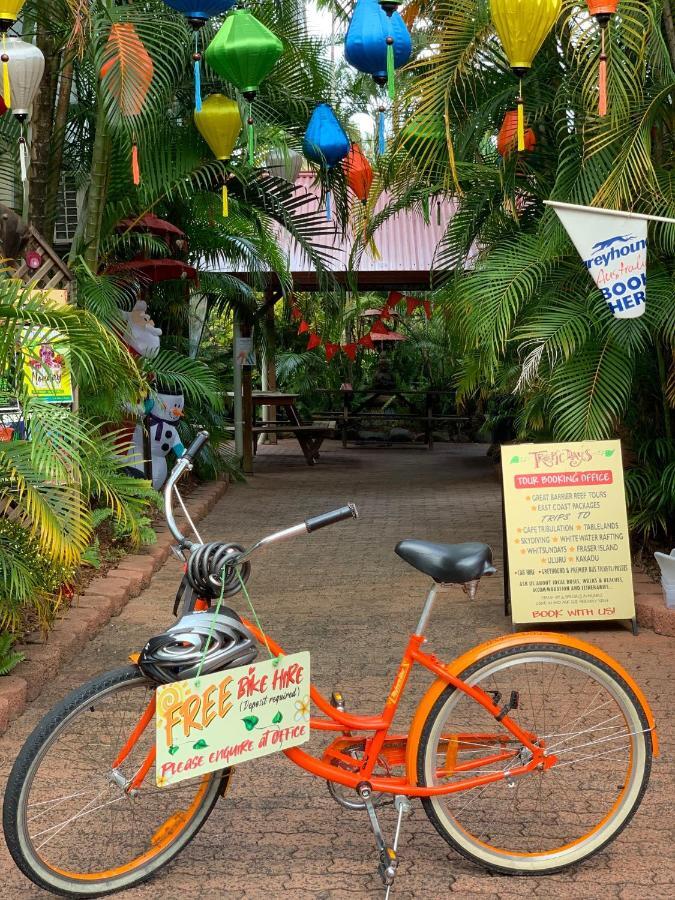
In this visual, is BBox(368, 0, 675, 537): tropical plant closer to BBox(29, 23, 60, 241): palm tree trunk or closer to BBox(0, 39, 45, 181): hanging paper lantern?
→ BBox(0, 39, 45, 181): hanging paper lantern

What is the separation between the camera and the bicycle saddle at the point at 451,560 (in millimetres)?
2938

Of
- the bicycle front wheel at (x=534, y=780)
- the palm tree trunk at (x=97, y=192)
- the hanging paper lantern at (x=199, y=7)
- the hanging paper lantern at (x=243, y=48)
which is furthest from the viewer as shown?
the palm tree trunk at (x=97, y=192)

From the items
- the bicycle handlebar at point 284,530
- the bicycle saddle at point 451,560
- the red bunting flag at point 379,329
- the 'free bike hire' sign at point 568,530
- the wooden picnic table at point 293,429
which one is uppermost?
the bicycle handlebar at point 284,530

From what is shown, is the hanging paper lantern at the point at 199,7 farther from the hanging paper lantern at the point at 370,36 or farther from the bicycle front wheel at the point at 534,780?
the bicycle front wheel at the point at 534,780

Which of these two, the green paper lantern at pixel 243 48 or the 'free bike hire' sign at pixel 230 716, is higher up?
the green paper lantern at pixel 243 48

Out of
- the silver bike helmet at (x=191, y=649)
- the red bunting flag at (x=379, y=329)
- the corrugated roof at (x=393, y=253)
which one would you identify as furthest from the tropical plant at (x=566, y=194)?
the red bunting flag at (x=379, y=329)

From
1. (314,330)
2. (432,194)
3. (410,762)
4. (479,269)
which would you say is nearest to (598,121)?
(479,269)

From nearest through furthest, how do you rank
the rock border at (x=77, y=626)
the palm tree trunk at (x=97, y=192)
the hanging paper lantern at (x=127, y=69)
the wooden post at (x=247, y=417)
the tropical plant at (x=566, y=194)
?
the rock border at (x=77, y=626)
the tropical plant at (x=566, y=194)
the hanging paper lantern at (x=127, y=69)
the palm tree trunk at (x=97, y=192)
the wooden post at (x=247, y=417)

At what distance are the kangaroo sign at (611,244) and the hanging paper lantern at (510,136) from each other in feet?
6.27

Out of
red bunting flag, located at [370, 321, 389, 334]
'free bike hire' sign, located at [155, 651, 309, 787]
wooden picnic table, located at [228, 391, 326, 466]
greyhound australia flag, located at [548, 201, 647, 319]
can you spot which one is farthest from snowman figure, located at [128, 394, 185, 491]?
red bunting flag, located at [370, 321, 389, 334]

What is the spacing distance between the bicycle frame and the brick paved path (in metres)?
0.31

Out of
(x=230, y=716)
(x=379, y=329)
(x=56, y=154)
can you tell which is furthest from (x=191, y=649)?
(x=379, y=329)

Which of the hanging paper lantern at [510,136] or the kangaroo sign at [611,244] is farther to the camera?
the hanging paper lantern at [510,136]

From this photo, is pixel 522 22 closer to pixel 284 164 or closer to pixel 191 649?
pixel 191 649
